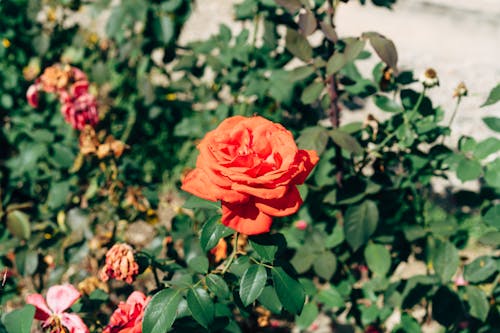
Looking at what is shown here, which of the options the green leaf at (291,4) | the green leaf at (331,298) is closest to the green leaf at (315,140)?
the green leaf at (291,4)

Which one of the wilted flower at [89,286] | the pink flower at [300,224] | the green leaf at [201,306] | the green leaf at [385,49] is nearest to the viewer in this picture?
the green leaf at [201,306]

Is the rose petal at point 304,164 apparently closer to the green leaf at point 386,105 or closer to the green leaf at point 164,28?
the green leaf at point 386,105

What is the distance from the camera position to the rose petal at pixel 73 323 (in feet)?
3.53

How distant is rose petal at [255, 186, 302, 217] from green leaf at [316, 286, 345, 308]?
2.74 ft

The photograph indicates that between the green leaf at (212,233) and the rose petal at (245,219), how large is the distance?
0.34ft

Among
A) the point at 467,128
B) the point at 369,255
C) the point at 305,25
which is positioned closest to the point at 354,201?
the point at 369,255

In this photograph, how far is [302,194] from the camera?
161 centimetres

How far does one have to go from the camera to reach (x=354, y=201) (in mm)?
1607

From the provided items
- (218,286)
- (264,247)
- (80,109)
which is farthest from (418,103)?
(80,109)

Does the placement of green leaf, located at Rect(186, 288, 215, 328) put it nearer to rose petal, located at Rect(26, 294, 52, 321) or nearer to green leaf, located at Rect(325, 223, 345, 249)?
rose petal, located at Rect(26, 294, 52, 321)

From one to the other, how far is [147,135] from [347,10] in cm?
185

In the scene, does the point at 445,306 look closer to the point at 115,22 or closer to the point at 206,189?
the point at 206,189

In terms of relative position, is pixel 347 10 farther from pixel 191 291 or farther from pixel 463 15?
pixel 191 291

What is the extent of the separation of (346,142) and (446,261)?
0.55 meters
